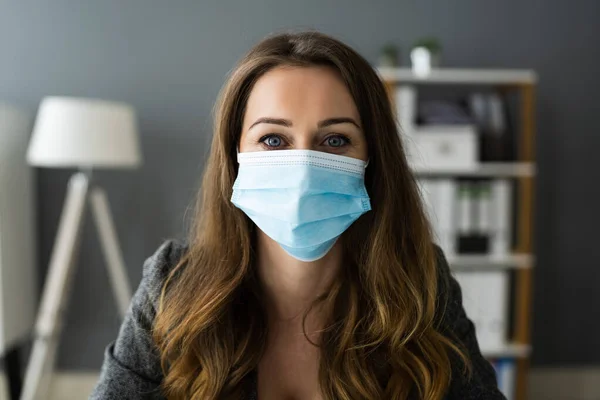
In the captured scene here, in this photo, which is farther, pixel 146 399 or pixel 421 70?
pixel 421 70

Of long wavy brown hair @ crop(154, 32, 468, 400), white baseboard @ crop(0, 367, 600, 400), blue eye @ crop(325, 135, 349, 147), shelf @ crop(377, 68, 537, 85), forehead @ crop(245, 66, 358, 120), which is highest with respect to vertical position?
shelf @ crop(377, 68, 537, 85)

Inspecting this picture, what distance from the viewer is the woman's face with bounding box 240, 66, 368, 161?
39.6 inches

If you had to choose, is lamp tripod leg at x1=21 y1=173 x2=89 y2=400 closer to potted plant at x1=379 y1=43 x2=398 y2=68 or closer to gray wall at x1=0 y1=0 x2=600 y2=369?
gray wall at x1=0 y1=0 x2=600 y2=369

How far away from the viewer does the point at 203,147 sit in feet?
8.77

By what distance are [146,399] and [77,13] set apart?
6.94 feet

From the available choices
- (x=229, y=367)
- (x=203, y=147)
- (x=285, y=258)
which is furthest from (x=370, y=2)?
(x=229, y=367)

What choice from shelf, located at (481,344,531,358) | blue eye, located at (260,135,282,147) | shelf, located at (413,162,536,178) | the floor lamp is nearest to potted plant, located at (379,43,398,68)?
shelf, located at (413,162,536,178)

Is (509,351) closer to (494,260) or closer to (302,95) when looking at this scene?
(494,260)

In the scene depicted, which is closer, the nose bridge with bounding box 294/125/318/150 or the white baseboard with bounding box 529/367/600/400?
the nose bridge with bounding box 294/125/318/150

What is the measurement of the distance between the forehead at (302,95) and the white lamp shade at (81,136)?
1.35m

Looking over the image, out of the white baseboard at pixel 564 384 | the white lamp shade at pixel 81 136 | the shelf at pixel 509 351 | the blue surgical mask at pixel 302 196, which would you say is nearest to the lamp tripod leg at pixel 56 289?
the white lamp shade at pixel 81 136

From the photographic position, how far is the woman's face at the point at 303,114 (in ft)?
3.30

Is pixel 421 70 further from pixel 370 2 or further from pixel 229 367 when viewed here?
pixel 229 367

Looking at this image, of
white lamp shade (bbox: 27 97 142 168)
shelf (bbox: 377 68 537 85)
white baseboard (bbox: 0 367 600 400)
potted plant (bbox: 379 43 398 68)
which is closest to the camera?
white lamp shade (bbox: 27 97 142 168)
